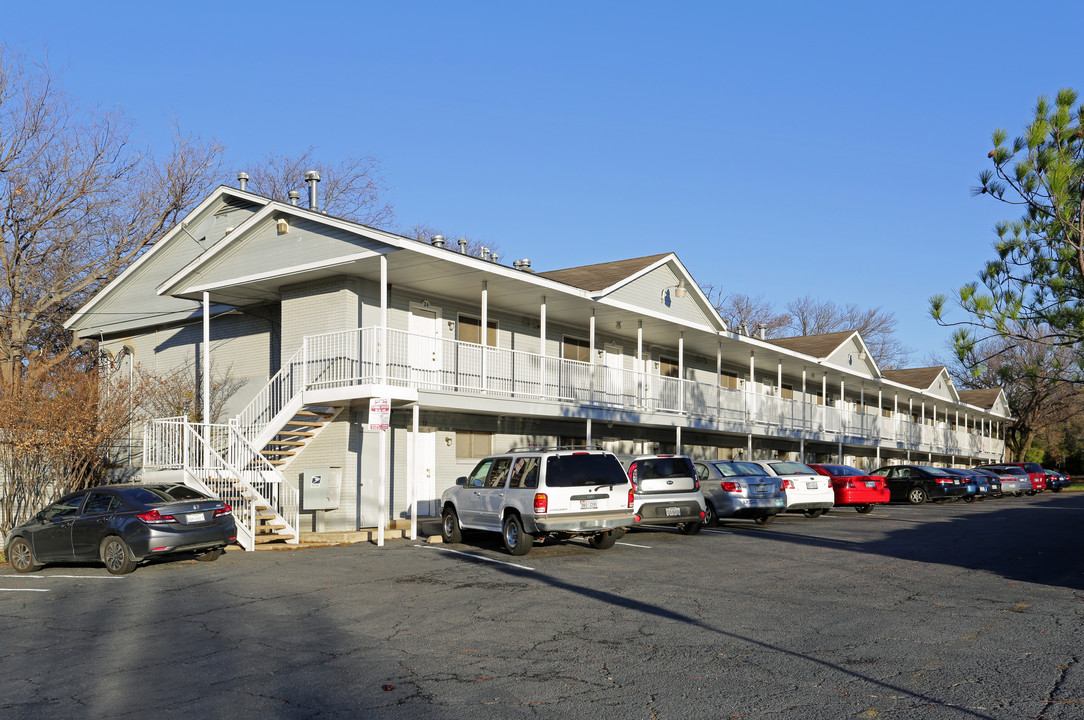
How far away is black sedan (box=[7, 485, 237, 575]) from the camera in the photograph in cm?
1466

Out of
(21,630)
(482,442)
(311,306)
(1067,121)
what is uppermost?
(1067,121)

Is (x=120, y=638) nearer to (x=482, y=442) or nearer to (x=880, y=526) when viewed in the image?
(x=482, y=442)

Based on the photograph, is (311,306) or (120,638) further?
(311,306)

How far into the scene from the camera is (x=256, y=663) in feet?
26.9

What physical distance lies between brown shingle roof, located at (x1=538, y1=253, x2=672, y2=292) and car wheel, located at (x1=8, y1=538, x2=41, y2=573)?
42.9 feet

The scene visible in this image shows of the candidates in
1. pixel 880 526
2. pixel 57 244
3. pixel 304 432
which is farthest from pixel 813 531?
pixel 57 244

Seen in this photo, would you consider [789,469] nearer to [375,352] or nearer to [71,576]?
[375,352]

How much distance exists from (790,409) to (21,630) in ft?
95.9

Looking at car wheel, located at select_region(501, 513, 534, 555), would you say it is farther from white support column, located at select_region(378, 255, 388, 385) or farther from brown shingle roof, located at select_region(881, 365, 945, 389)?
brown shingle roof, located at select_region(881, 365, 945, 389)

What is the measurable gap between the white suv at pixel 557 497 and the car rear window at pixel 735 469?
5.16 metres

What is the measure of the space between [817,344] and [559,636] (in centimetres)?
3382

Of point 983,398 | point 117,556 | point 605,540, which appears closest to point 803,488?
point 605,540

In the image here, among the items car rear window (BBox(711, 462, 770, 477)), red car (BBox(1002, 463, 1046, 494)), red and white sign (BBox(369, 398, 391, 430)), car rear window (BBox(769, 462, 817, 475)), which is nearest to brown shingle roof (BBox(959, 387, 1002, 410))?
red car (BBox(1002, 463, 1046, 494))

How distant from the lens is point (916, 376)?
179 ft
